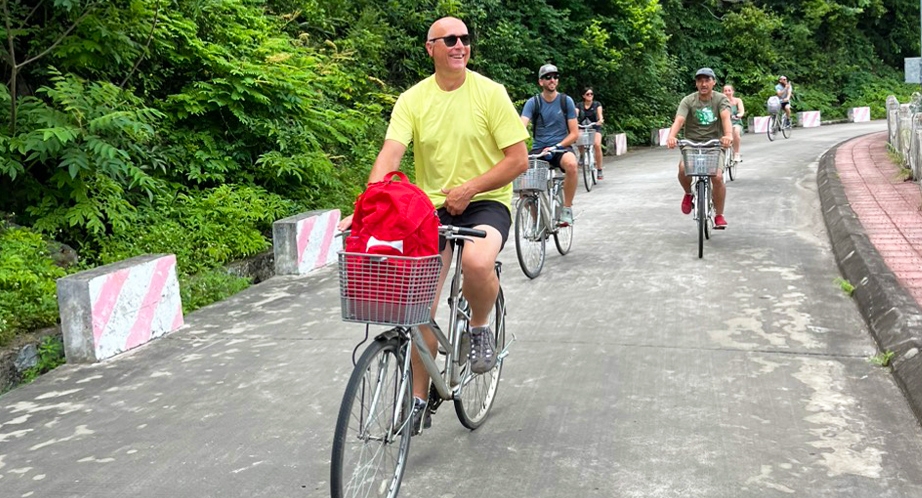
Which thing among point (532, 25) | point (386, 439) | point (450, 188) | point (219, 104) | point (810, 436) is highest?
point (532, 25)

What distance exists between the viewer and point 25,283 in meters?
7.47

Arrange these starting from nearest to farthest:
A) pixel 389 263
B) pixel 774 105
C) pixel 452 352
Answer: pixel 389 263
pixel 452 352
pixel 774 105

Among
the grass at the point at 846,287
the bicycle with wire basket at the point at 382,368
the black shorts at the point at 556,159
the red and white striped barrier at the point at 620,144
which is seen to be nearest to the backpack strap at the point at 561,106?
the black shorts at the point at 556,159

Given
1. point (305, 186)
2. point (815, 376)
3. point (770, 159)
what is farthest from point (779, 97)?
point (815, 376)

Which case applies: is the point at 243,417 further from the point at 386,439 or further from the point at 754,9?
the point at 754,9

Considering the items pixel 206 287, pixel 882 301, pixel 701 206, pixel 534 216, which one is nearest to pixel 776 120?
pixel 701 206

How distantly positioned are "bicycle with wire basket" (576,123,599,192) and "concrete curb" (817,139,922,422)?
582 cm

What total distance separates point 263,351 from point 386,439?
128 inches

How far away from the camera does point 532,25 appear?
2433cm

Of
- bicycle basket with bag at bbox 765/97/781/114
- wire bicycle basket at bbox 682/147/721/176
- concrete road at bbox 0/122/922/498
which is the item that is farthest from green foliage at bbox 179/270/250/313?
bicycle basket with bag at bbox 765/97/781/114

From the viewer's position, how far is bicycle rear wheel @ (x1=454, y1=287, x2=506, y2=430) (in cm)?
485

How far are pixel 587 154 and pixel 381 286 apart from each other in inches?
547

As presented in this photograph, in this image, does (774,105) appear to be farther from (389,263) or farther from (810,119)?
(389,263)

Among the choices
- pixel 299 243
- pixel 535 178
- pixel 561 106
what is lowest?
pixel 299 243
